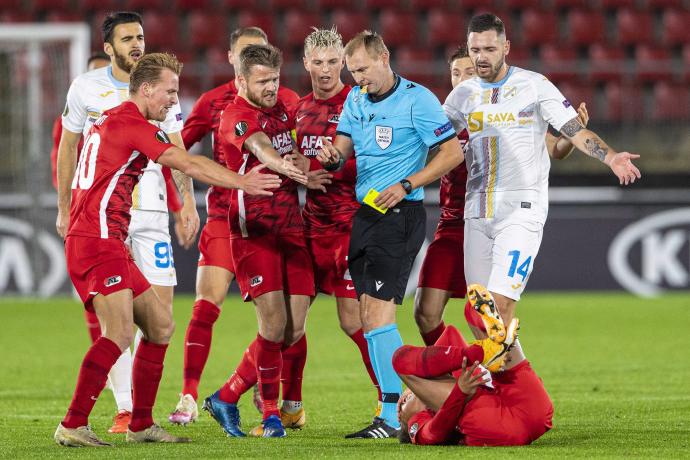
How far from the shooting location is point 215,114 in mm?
7746

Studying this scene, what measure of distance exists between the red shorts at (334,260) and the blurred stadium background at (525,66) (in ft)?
25.4

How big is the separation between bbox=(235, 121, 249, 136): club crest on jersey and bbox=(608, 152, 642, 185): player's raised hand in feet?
6.16

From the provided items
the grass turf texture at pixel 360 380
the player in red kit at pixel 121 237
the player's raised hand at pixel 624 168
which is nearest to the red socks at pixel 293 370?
the grass turf texture at pixel 360 380

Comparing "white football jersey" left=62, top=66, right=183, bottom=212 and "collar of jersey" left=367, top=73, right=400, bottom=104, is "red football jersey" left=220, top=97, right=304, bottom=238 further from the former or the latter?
"white football jersey" left=62, top=66, right=183, bottom=212

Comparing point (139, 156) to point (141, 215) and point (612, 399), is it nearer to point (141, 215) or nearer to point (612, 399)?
point (141, 215)

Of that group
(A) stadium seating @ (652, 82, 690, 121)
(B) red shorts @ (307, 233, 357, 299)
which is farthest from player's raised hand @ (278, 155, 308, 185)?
(A) stadium seating @ (652, 82, 690, 121)

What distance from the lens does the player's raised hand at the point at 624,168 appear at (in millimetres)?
6293

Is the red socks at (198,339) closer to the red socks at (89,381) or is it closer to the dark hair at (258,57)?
the red socks at (89,381)

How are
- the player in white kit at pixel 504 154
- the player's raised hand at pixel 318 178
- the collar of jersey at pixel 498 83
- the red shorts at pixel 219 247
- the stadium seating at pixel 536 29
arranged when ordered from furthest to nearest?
the stadium seating at pixel 536 29
the red shorts at pixel 219 247
the collar of jersey at pixel 498 83
the player in white kit at pixel 504 154
the player's raised hand at pixel 318 178

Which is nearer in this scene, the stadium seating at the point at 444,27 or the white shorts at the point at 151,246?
the white shorts at the point at 151,246

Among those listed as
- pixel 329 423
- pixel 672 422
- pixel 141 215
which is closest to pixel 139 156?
pixel 141 215

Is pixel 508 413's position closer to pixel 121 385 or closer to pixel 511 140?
pixel 511 140

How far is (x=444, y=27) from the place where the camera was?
720 inches

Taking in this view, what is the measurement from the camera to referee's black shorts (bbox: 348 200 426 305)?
21.1ft
